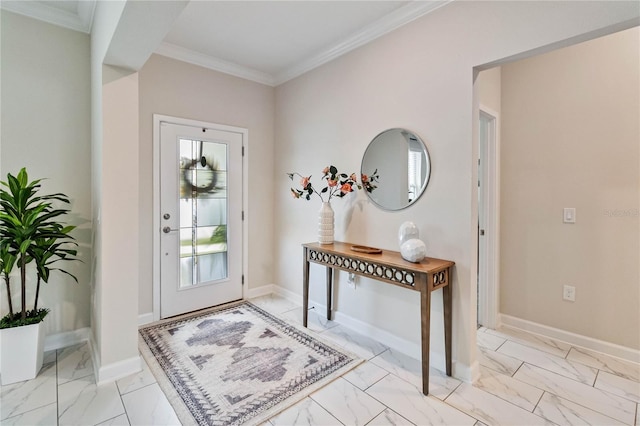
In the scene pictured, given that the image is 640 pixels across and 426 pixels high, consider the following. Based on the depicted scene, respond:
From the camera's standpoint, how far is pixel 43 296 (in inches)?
95.8

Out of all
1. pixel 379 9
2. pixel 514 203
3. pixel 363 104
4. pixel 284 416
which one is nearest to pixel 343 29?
pixel 379 9

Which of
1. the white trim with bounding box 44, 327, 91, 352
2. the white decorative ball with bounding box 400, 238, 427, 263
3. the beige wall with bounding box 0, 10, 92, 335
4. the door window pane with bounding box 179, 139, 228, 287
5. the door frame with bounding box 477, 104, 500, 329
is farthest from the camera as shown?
the door window pane with bounding box 179, 139, 228, 287

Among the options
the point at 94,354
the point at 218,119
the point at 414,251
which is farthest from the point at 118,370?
the point at 218,119

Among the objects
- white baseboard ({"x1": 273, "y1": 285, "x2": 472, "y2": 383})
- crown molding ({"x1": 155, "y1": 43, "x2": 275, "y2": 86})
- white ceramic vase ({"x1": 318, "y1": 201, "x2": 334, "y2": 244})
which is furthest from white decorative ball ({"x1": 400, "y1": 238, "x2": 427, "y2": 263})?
crown molding ({"x1": 155, "y1": 43, "x2": 275, "y2": 86})

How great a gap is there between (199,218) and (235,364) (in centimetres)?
162

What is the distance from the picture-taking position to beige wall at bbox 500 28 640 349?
88.4 inches

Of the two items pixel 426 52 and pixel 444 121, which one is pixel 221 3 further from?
pixel 444 121

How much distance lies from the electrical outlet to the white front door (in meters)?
3.20

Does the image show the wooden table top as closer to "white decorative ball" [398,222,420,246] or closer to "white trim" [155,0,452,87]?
"white decorative ball" [398,222,420,246]

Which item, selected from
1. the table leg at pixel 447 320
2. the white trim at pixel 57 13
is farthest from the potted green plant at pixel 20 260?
the table leg at pixel 447 320

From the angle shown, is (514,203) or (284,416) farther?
(514,203)

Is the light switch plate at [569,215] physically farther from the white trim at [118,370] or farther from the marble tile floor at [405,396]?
the white trim at [118,370]

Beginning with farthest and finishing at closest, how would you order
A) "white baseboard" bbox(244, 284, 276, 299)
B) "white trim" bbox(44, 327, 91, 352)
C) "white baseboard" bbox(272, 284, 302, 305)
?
1. "white baseboard" bbox(244, 284, 276, 299)
2. "white baseboard" bbox(272, 284, 302, 305)
3. "white trim" bbox(44, 327, 91, 352)

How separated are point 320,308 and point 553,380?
6.51ft
